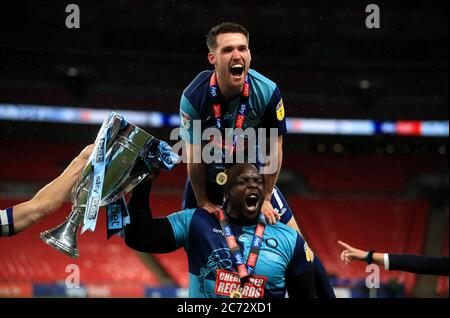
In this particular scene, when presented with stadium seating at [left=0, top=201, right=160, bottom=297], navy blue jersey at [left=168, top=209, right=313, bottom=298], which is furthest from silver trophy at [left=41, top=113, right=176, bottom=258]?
stadium seating at [left=0, top=201, right=160, bottom=297]

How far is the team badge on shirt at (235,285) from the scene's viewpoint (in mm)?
3518

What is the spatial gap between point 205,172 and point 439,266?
4.69 feet

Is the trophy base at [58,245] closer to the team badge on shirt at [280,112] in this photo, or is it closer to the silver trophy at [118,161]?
the silver trophy at [118,161]

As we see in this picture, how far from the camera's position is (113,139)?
349cm

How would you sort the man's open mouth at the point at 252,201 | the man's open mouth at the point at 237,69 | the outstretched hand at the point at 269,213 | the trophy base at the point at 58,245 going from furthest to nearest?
the man's open mouth at the point at 237,69, the outstretched hand at the point at 269,213, the man's open mouth at the point at 252,201, the trophy base at the point at 58,245

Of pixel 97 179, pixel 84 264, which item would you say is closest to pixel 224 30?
pixel 97 179

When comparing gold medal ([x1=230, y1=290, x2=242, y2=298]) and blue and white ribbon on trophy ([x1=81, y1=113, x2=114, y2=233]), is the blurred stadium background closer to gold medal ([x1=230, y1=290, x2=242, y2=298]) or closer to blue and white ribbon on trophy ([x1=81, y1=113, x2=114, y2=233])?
blue and white ribbon on trophy ([x1=81, y1=113, x2=114, y2=233])

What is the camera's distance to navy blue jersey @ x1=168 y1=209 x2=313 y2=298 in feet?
11.7

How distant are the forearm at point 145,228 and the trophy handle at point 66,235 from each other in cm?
26

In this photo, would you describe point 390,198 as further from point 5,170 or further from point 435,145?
point 5,170

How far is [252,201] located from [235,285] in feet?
1.42

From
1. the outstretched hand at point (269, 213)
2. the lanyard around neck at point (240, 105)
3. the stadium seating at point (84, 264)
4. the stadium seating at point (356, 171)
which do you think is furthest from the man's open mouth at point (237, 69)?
the stadium seating at point (356, 171)
